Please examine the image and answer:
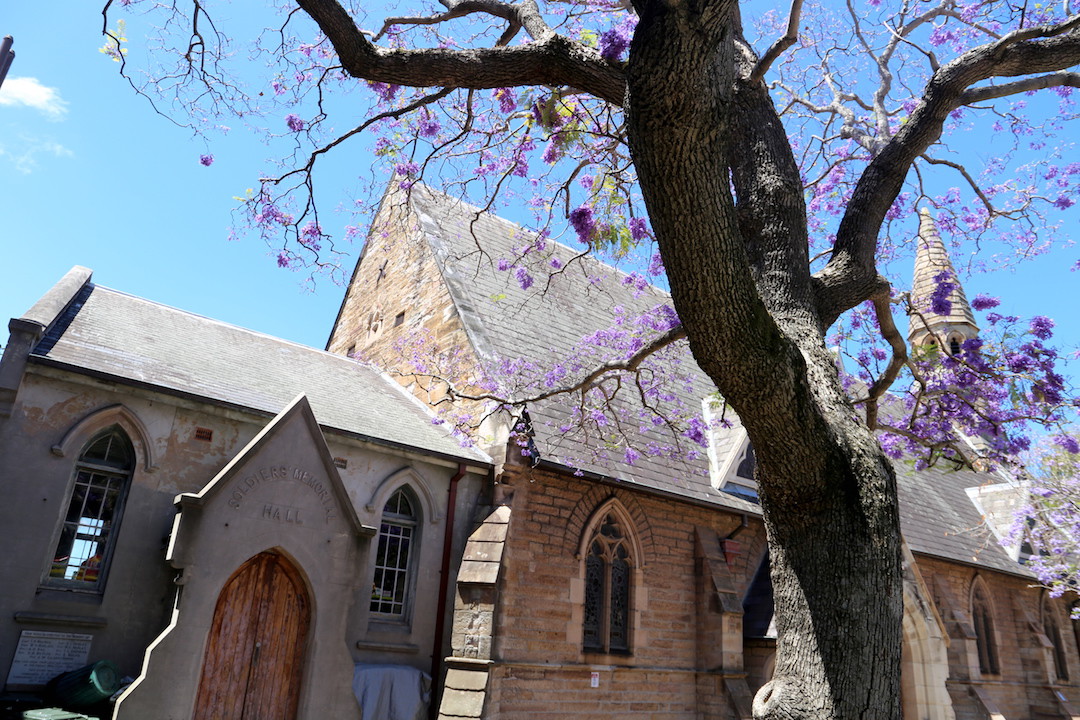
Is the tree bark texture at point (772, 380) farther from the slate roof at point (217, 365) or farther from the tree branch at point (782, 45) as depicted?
the slate roof at point (217, 365)

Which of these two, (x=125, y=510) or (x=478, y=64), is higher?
(x=478, y=64)

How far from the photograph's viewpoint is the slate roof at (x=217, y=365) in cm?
948

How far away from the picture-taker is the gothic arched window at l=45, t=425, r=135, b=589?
8.66 metres

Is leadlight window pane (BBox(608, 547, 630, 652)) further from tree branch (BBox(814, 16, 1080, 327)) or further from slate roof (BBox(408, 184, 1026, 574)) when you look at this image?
tree branch (BBox(814, 16, 1080, 327))

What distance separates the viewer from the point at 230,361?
11586mm

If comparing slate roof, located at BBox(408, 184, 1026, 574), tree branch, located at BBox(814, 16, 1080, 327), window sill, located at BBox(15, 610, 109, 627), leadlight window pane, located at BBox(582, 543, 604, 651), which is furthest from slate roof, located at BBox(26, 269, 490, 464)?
tree branch, located at BBox(814, 16, 1080, 327)

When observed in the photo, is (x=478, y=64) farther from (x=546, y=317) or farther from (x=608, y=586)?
(x=546, y=317)

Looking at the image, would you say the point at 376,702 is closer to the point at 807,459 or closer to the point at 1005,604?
the point at 807,459

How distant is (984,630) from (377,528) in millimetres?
16431

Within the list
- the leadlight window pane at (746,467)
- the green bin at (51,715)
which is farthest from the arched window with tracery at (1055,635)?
the green bin at (51,715)

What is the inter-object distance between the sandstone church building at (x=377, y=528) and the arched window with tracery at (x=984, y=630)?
2.80 metres

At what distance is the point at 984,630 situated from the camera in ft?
63.1

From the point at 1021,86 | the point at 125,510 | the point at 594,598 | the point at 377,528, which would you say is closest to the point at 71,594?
the point at 125,510

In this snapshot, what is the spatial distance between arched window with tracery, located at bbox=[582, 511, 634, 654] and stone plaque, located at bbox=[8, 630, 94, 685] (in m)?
6.84
